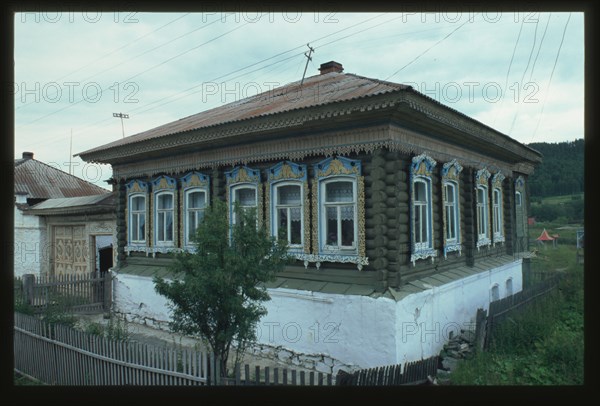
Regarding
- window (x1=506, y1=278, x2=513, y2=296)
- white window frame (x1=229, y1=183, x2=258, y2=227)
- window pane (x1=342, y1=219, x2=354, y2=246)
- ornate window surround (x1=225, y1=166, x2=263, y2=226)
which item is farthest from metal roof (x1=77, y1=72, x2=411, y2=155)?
window (x1=506, y1=278, x2=513, y2=296)

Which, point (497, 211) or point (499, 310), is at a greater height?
point (497, 211)

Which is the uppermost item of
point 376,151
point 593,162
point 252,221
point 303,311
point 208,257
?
point 376,151

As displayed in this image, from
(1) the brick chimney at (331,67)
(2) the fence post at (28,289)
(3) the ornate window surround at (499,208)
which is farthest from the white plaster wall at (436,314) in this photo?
(2) the fence post at (28,289)

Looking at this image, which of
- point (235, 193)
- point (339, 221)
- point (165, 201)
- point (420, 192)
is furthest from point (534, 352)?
point (165, 201)

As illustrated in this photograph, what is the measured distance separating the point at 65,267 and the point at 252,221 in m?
12.4

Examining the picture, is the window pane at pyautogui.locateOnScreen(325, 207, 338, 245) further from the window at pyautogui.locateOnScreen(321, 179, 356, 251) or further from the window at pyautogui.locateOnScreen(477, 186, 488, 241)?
the window at pyautogui.locateOnScreen(477, 186, 488, 241)

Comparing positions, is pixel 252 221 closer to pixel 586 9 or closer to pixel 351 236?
pixel 351 236

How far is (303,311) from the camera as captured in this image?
8766 mm

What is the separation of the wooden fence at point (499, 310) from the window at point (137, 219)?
935 cm

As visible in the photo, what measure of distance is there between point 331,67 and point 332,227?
5860 mm

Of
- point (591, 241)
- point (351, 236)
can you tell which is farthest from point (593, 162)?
point (351, 236)

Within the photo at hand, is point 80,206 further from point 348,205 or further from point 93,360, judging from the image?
point 348,205

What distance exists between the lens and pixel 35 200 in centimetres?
1827

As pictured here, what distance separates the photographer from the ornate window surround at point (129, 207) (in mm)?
12828
